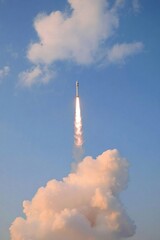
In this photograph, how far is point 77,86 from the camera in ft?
248

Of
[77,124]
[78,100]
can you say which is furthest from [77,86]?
[77,124]

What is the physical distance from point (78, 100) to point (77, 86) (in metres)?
3.48

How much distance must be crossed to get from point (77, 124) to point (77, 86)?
9893 mm

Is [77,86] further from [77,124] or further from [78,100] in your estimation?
[77,124]

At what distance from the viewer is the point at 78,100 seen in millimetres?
77188

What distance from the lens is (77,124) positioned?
80.4 metres

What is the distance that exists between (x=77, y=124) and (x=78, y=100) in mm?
6429
